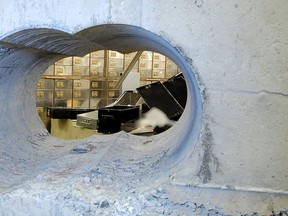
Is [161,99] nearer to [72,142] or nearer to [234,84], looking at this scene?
[72,142]

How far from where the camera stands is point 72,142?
8.58 feet

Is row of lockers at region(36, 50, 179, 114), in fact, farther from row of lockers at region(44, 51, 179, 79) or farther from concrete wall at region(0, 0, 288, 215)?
concrete wall at region(0, 0, 288, 215)

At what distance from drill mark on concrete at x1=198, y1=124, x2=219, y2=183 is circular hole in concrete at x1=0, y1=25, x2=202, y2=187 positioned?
6 centimetres

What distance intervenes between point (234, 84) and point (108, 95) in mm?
6723

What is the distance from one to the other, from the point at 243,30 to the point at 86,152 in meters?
1.33

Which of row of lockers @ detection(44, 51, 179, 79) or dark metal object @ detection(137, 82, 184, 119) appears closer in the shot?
dark metal object @ detection(137, 82, 184, 119)

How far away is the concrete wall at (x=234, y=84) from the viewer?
133 cm

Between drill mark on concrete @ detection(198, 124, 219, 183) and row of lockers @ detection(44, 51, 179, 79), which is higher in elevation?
row of lockers @ detection(44, 51, 179, 79)

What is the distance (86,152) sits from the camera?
7.47 ft

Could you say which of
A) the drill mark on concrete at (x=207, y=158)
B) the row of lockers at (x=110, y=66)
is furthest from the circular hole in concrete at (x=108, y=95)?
the drill mark on concrete at (x=207, y=158)

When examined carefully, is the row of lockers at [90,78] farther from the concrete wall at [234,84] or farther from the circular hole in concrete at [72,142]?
the concrete wall at [234,84]

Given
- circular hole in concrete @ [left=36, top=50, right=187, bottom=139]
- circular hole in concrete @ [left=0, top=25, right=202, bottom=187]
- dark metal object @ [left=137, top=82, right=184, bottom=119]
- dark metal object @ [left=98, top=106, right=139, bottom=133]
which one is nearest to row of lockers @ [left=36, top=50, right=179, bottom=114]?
circular hole in concrete @ [left=36, top=50, right=187, bottom=139]

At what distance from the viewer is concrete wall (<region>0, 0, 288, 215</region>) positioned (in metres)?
1.33

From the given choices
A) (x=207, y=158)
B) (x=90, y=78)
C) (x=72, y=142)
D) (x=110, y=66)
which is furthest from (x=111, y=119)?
(x=110, y=66)
